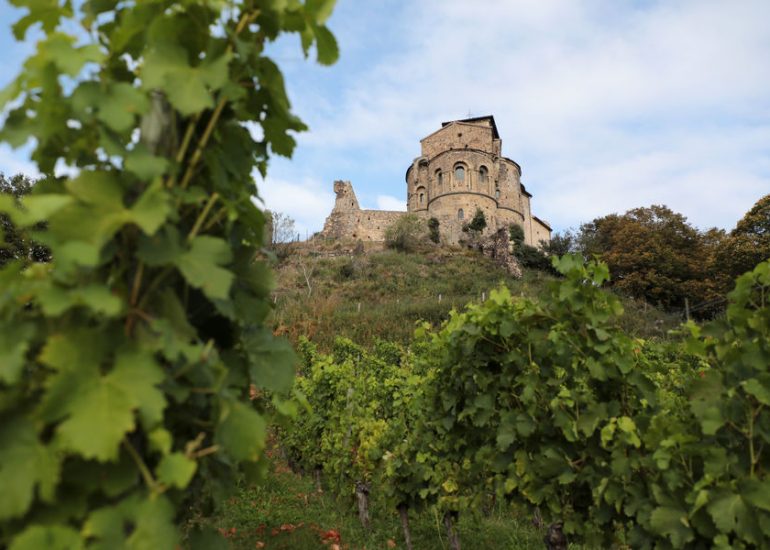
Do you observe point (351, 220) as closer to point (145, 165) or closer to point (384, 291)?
point (384, 291)

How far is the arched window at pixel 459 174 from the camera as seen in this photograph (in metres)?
47.3

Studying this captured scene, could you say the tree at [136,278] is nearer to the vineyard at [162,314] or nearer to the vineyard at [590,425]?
the vineyard at [162,314]

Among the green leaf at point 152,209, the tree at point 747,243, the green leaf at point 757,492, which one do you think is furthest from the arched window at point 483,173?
the green leaf at point 152,209

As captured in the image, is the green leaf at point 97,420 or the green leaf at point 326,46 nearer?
the green leaf at point 97,420

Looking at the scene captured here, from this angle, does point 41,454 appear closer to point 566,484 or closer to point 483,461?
point 566,484

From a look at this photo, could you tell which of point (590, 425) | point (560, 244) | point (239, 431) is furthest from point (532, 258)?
point (239, 431)

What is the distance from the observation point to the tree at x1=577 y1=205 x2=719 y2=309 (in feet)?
109

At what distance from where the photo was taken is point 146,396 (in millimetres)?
1000

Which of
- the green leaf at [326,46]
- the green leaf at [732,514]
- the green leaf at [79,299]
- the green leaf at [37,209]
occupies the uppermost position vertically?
the green leaf at [326,46]

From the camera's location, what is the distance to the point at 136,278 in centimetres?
112

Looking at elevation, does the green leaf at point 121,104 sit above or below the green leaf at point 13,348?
above

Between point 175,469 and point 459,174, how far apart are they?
48157 mm

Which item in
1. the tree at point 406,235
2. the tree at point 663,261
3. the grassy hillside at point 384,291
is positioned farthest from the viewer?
the tree at point 406,235

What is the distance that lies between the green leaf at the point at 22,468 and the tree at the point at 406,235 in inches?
1645
